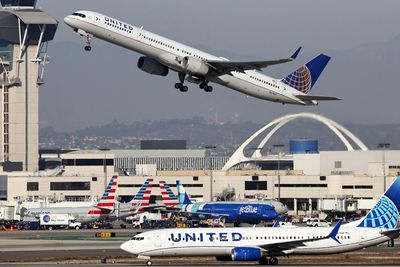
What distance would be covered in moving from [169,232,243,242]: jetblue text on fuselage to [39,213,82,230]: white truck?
7981cm

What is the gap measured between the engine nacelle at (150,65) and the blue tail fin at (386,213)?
996 inches

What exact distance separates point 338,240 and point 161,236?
13966mm

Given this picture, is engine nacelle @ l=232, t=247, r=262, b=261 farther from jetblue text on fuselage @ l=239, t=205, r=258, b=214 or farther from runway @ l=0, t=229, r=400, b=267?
jetblue text on fuselage @ l=239, t=205, r=258, b=214

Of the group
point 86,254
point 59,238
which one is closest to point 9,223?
point 59,238

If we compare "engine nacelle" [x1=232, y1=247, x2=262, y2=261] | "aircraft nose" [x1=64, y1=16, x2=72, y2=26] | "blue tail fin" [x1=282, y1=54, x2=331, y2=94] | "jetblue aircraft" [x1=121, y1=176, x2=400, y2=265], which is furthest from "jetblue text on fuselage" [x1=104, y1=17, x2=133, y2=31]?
"engine nacelle" [x1=232, y1=247, x2=262, y2=261]

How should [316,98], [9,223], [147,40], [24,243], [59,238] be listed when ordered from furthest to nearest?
[9,223], [59,238], [24,243], [316,98], [147,40]

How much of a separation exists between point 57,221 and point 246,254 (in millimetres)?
83849

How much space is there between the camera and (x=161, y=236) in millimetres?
91062

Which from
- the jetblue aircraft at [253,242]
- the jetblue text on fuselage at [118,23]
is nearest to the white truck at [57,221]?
the jetblue text on fuselage at [118,23]

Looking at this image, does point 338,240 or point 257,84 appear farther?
point 257,84

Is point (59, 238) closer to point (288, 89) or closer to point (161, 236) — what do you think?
point (288, 89)

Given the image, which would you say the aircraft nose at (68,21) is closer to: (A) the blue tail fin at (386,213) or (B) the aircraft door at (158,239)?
(B) the aircraft door at (158,239)

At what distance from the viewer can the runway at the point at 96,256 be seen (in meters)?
95.4

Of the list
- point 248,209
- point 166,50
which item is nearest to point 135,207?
point 248,209
